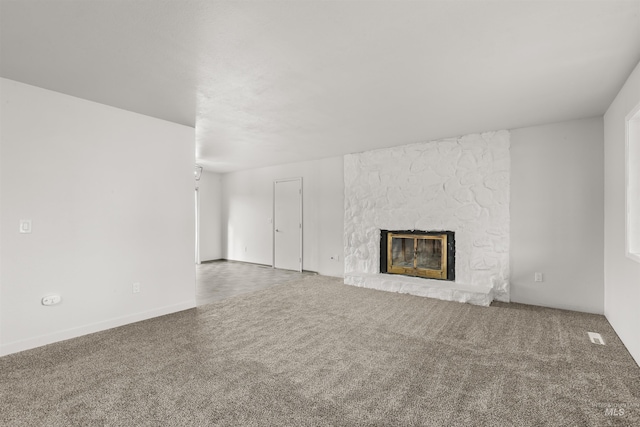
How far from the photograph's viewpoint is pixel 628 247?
8.74 feet

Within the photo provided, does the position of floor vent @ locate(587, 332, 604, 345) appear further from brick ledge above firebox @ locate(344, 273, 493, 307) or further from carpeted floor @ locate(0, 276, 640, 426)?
brick ledge above firebox @ locate(344, 273, 493, 307)

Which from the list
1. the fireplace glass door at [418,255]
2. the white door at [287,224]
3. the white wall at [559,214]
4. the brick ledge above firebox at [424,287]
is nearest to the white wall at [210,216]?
the white door at [287,224]

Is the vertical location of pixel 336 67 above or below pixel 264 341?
above

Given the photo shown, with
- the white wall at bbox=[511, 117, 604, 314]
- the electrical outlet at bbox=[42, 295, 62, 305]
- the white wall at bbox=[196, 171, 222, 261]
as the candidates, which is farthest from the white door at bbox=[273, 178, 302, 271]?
the electrical outlet at bbox=[42, 295, 62, 305]

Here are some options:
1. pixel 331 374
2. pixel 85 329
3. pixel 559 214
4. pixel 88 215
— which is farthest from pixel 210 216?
pixel 559 214

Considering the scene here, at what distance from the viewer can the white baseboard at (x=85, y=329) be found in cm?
266

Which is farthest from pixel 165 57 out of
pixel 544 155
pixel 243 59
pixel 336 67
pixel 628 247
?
pixel 544 155

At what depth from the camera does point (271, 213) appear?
23.2ft

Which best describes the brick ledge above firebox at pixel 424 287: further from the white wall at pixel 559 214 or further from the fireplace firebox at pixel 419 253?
the white wall at pixel 559 214

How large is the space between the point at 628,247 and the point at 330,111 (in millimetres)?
3036

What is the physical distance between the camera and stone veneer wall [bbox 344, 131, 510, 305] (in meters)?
4.27

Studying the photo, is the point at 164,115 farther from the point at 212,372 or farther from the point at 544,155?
the point at 544,155

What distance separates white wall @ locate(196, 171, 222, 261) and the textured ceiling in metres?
4.30

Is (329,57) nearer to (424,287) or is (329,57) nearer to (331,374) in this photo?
(331,374)
